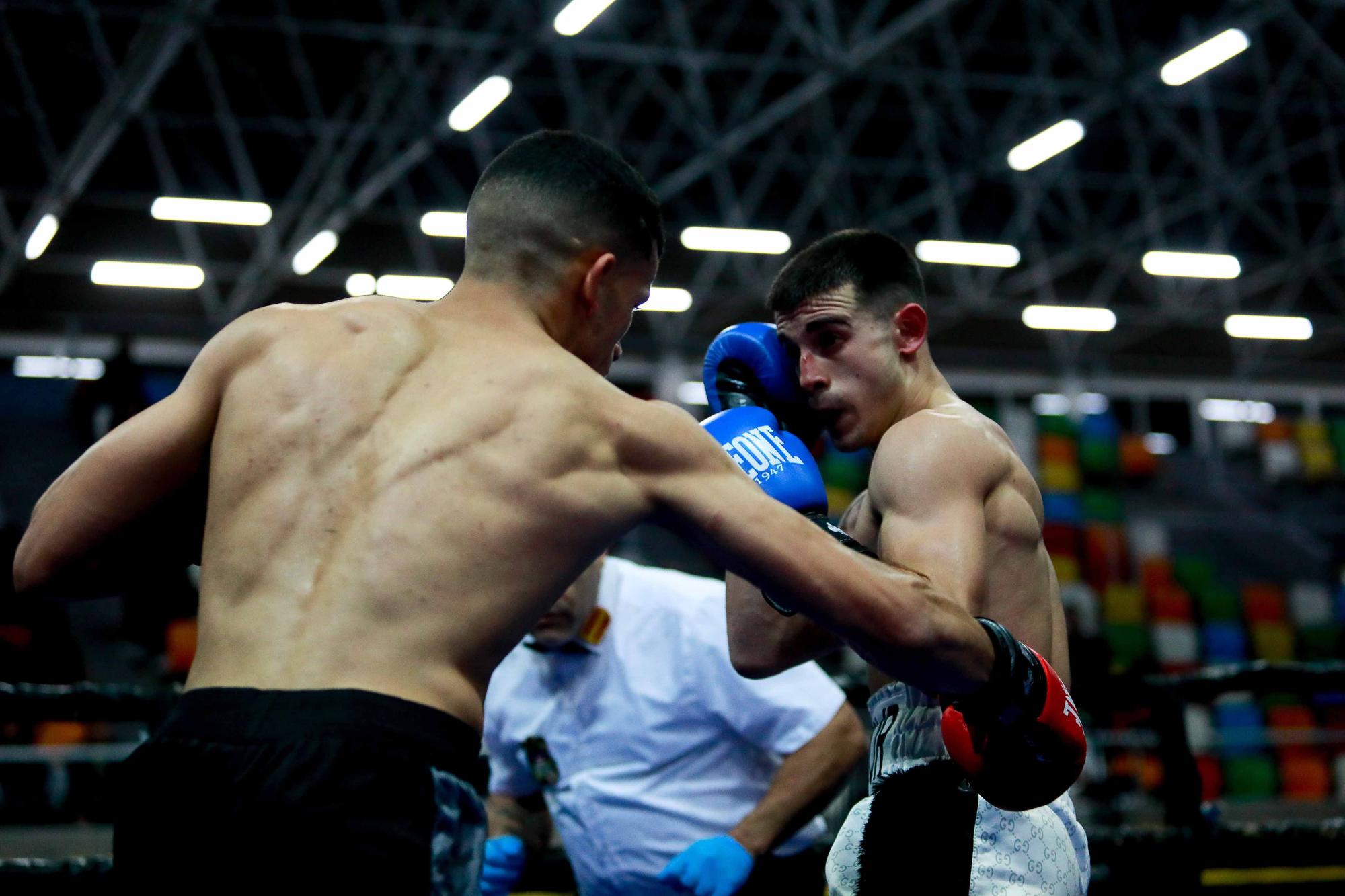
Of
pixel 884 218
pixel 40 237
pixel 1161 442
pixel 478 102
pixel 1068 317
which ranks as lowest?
pixel 1161 442

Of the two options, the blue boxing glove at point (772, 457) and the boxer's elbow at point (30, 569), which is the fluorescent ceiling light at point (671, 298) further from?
the boxer's elbow at point (30, 569)

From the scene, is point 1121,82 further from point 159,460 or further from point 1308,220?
point 159,460

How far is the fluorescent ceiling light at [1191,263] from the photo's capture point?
45.6 ft

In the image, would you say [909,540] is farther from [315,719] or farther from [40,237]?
[40,237]

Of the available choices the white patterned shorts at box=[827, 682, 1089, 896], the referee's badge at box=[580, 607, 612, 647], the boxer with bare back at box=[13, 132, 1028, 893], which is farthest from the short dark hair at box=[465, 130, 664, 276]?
the referee's badge at box=[580, 607, 612, 647]

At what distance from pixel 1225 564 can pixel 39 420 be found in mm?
12583

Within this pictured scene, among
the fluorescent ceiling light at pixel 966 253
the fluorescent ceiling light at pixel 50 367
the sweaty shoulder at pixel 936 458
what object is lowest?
the sweaty shoulder at pixel 936 458

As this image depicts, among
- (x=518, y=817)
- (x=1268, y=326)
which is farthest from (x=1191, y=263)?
(x=518, y=817)

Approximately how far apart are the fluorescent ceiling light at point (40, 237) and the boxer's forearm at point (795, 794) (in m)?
10.4

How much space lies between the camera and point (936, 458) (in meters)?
1.86

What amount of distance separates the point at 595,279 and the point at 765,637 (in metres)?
0.76

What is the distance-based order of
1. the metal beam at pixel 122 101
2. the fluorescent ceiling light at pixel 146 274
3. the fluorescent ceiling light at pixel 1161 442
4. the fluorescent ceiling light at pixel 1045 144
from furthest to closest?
the fluorescent ceiling light at pixel 1161 442 < the fluorescent ceiling light at pixel 146 274 < the fluorescent ceiling light at pixel 1045 144 < the metal beam at pixel 122 101

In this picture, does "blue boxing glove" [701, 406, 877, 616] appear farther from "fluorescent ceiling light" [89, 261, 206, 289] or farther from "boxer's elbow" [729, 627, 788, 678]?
"fluorescent ceiling light" [89, 261, 206, 289]

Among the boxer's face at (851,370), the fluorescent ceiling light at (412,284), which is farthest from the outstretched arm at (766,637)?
the fluorescent ceiling light at (412,284)
